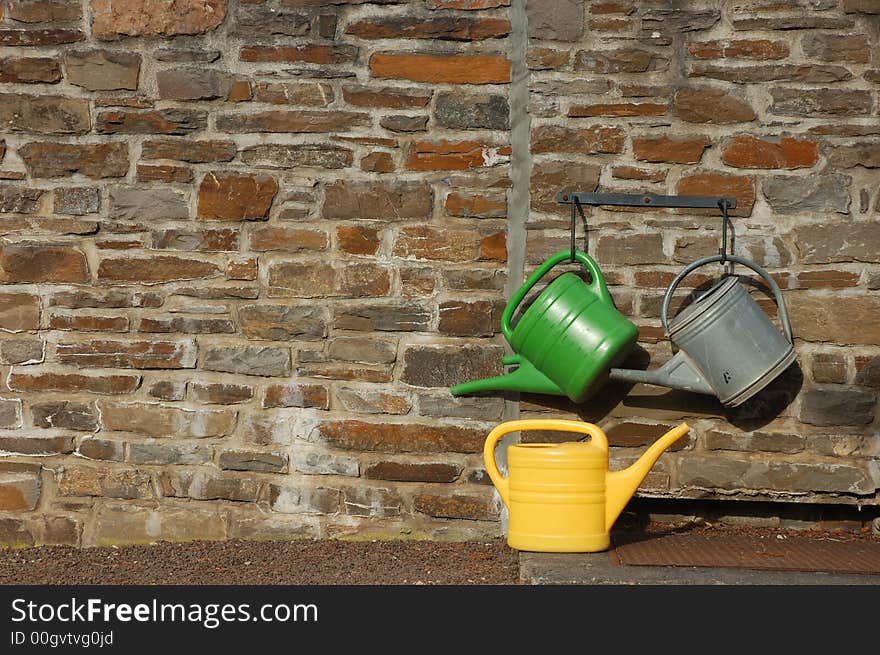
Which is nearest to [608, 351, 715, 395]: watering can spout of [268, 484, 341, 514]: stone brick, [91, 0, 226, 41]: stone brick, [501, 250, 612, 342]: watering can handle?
[501, 250, 612, 342]: watering can handle

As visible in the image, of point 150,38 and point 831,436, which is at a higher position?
point 150,38

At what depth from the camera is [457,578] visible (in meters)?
2.90

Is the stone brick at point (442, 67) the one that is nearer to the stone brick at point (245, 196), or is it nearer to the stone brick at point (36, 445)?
the stone brick at point (245, 196)

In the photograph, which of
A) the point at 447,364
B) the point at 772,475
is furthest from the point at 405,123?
the point at 772,475

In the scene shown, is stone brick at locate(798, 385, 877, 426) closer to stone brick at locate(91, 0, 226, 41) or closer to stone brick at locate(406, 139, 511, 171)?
stone brick at locate(406, 139, 511, 171)

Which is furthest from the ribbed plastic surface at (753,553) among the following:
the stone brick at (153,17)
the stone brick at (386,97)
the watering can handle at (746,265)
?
the stone brick at (153,17)

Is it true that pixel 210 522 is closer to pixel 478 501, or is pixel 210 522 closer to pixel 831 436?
pixel 478 501

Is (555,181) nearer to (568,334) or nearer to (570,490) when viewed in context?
(568,334)

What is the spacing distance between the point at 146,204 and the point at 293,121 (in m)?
0.52

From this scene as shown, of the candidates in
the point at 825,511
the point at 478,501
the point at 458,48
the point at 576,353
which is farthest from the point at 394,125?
the point at 825,511

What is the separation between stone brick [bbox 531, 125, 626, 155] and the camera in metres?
3.24

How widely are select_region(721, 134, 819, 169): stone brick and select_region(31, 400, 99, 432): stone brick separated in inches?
81.1

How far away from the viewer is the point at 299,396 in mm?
3385

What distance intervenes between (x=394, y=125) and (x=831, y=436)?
5.19ft
